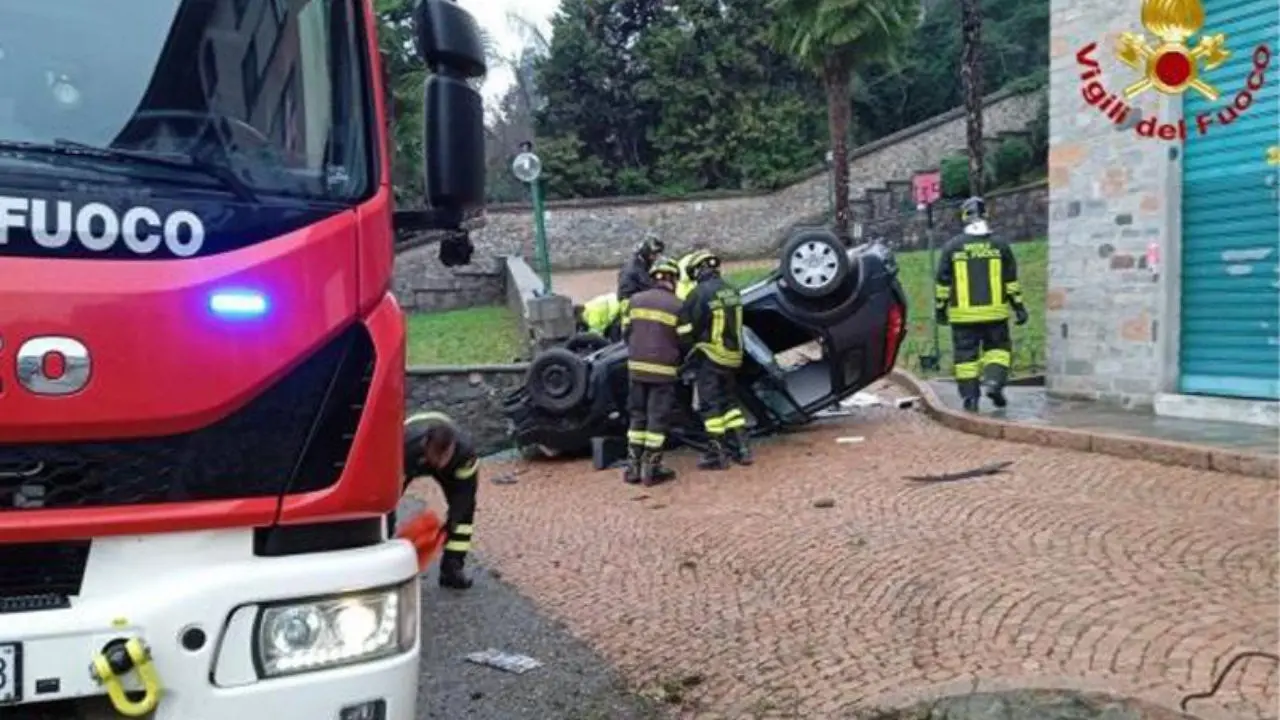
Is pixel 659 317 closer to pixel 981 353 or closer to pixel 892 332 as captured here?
pixel 892 332

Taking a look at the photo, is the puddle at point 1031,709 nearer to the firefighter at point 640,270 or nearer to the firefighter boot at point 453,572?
the firefighter boot at point 453,572

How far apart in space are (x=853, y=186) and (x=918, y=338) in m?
18.0

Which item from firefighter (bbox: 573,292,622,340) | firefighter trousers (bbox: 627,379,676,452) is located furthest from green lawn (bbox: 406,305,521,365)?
firefighter trousers (bbox: 627,379,676,452)

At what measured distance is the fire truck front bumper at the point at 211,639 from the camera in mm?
2371

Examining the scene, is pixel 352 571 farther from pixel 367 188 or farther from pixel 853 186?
pixel 853 186

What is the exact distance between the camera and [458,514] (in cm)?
→ 639

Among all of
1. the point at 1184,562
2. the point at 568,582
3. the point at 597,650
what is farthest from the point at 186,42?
the point at 1184,562

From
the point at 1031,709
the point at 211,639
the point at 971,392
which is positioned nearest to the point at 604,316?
the point at 971,392

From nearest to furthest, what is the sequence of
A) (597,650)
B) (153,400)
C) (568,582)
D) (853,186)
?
(153,400)
(597,650)
(568,582)
(853,186)

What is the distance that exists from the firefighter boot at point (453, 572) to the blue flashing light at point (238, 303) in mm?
4012

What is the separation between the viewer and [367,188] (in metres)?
3.01

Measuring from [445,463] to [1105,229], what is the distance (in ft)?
23.1

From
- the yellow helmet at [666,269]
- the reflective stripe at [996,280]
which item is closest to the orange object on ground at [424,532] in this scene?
the yellow helmet at [666,269]

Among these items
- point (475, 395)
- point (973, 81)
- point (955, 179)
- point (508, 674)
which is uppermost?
point (973, 81)
